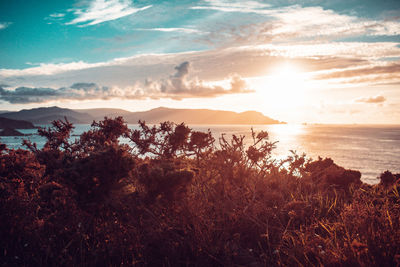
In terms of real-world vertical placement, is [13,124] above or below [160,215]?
above

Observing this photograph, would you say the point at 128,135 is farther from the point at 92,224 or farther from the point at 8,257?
the point at 8,257

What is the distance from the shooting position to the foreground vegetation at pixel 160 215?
2.98 m

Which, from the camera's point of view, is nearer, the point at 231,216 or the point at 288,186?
the point at 231,216

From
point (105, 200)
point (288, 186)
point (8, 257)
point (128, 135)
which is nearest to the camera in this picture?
point (105, 200)

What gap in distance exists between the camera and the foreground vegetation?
2984mm

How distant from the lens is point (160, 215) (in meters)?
3.69

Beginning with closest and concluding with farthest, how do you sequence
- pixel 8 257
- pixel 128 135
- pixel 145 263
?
pixel 145 263
pixel 8 257
pixel 128 135

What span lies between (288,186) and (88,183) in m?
5.20

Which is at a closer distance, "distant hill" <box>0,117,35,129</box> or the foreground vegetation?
the foreground vegetation

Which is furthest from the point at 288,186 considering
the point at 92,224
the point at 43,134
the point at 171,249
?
the point at 43,134

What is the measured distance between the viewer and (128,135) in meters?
5.06

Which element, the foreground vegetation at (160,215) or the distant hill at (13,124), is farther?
the distant hill at (13,124)

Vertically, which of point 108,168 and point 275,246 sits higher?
point 108,168

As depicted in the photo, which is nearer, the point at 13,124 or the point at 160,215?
the point at 160,215
